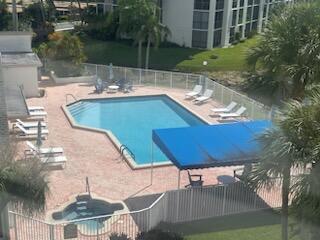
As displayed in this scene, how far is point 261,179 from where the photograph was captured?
10.6 meters

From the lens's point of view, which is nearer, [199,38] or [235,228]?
[235,228]

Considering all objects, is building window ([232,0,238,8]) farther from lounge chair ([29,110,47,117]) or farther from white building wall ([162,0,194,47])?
lounge chair ([29,110,47,117])

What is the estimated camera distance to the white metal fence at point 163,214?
13.4m

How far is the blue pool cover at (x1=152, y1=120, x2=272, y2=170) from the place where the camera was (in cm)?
1541

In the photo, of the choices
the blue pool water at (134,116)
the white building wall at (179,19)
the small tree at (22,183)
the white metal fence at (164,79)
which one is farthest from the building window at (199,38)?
the small tree at (22,183)

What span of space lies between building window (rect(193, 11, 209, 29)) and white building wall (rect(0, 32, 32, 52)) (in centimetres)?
2348

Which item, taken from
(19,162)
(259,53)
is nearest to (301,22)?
(259,53)

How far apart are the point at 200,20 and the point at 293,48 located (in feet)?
119

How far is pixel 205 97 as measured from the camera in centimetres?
2955

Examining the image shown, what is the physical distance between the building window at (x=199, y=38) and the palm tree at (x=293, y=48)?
118ft

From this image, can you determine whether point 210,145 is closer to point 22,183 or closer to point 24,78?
point 22,183

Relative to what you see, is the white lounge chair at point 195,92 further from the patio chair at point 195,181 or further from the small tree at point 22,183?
the small tree at point 22,183

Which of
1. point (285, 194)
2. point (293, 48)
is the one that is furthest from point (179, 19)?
point (285, 194)

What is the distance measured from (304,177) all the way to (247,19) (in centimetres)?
4986
